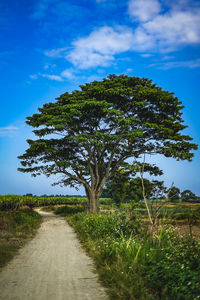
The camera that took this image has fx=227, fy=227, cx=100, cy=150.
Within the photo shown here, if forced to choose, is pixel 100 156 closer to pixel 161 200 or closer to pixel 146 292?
pixel 161 200

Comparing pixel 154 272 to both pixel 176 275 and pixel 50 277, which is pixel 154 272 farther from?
pixel 50 277

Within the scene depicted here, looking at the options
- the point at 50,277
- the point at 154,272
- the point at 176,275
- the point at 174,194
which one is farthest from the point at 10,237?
the point at 176,275

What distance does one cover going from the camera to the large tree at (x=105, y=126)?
17.8 m

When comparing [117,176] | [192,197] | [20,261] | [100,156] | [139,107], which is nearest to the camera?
[192,197]

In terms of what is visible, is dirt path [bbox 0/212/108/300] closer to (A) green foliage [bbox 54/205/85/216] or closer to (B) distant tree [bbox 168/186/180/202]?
(B) distant tree [bbox 168/186/180/202]

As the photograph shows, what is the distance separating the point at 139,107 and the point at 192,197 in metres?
15.2

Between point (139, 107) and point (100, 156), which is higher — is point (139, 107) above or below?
above

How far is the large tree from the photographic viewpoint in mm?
17828

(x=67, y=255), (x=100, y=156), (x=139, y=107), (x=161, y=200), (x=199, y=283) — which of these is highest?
(x=139, y=107)

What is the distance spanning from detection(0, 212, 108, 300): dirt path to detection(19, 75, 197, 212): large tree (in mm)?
10914

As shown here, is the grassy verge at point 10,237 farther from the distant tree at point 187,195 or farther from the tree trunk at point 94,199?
the tree trunk at point 94,199

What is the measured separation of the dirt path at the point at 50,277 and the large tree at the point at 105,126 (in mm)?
10914

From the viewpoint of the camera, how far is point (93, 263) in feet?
19.9

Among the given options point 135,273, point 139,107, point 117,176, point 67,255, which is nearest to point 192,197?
point 135,273
